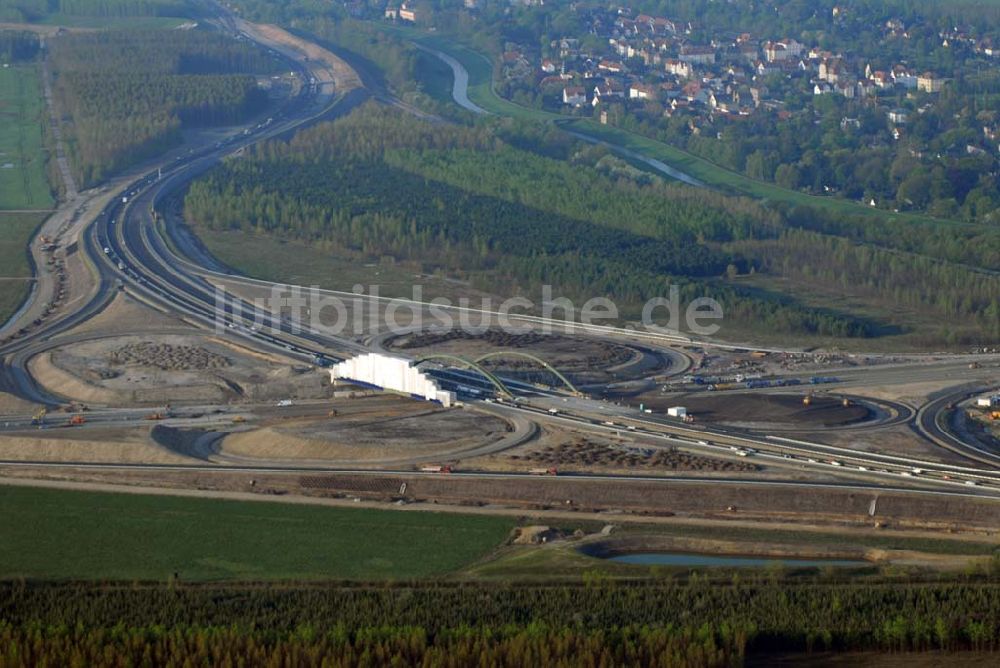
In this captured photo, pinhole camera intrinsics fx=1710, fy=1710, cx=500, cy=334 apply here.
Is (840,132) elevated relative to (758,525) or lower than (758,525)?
elevated

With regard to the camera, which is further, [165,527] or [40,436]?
[40,436]

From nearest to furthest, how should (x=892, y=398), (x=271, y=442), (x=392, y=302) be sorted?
1. (x=271, y=442)
2. (x=892, y=398)
3. (x=392, y=302)

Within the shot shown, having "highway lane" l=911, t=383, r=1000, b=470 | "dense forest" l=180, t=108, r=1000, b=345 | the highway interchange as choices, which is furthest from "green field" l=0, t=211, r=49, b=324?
"highway lane" l=911, t=383, r=1000, b=470

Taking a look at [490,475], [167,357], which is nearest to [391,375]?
[167,357]

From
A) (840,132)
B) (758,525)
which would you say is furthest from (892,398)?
(840,132)

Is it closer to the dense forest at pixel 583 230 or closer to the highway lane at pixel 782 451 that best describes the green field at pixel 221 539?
the highway lane at pixel 782 451

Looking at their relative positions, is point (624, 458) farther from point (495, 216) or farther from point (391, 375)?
point (495, 216)

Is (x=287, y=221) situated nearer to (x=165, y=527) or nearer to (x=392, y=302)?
(x=392, y=302)
